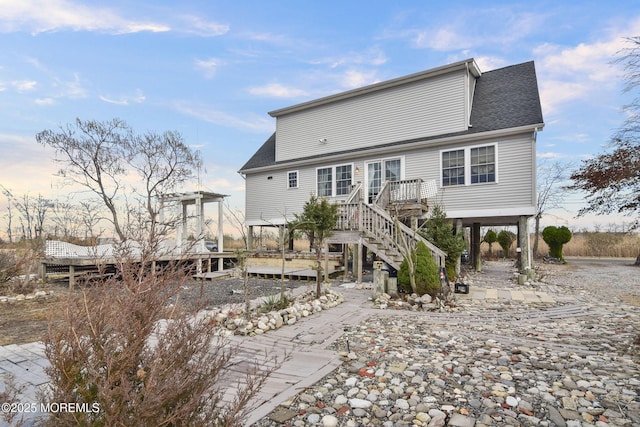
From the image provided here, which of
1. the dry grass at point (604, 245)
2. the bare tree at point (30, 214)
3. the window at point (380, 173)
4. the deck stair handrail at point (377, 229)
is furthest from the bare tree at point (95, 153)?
the dry grass at point (604, 245)

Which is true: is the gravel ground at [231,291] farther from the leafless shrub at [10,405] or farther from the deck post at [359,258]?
the leafless shrub at [10,405]

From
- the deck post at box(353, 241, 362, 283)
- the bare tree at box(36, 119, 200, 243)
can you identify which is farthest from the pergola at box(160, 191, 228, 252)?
the deck post at box(353, 241, 362, 283)

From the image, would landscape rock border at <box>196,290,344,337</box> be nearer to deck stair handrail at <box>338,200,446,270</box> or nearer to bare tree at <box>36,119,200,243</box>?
deck stair handrail at <box>338,200,446,270</box>

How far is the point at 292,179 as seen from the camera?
1562 cm

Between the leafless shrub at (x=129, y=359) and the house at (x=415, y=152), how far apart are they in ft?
26.4

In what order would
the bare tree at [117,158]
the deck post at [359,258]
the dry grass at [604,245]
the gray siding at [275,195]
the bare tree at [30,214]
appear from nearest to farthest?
the deck post at [359,258] → the bare tree at [30,214] → the gray siding at [275,195] → the bare tree at [117,158] → the dry grass at [604,245]

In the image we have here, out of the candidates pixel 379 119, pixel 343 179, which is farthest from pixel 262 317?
pixel 379 119

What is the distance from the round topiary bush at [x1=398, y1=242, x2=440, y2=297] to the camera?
291 inches

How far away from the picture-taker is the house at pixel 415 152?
35.1 feet

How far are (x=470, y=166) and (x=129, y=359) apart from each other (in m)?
11.9

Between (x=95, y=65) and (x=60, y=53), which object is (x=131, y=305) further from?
(x=95, y=65)

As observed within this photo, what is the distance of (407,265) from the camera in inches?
312

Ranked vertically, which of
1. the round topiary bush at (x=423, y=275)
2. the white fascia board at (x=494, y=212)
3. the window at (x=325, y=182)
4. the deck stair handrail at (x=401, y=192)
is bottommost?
the round topiary bush at (x=423, y=275)

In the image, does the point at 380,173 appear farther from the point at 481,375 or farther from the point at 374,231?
the point at 481,375
